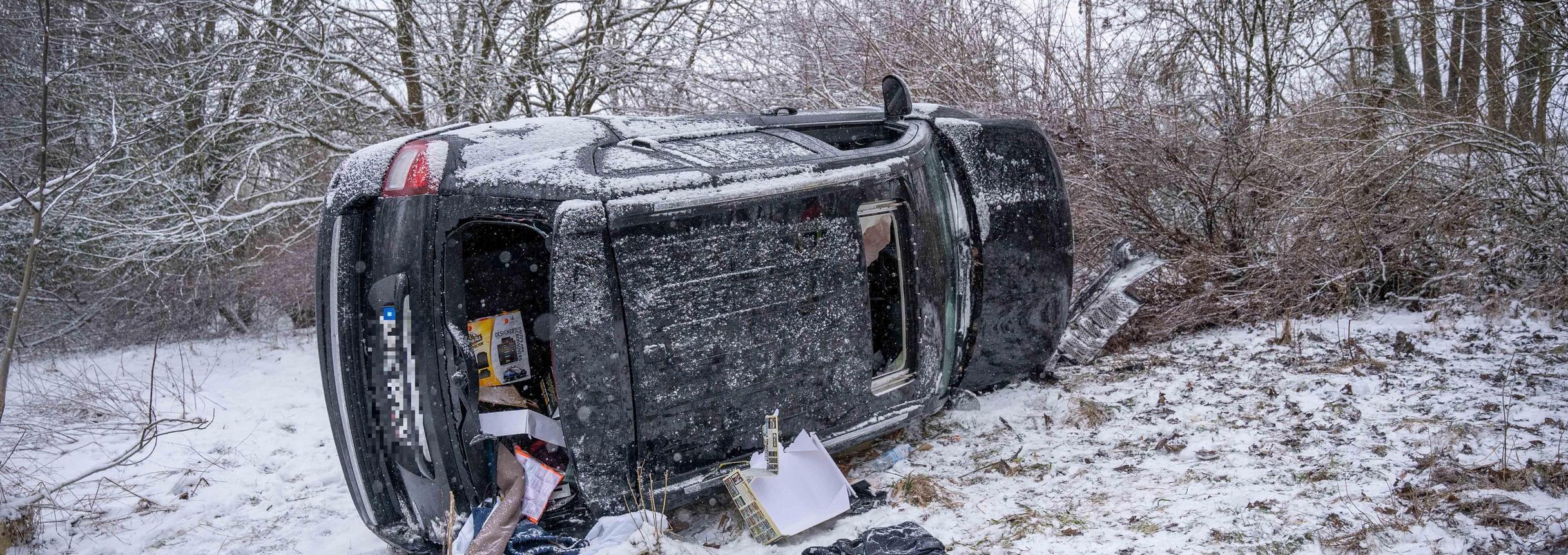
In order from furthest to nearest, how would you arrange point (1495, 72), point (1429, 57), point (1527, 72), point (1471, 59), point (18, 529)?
1. point (1429, 57)
2. point (1471, 59)
3. point (1495, 72)
4. point (1527, 72)
5. point (18, 529)

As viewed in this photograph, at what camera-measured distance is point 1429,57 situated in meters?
7.00

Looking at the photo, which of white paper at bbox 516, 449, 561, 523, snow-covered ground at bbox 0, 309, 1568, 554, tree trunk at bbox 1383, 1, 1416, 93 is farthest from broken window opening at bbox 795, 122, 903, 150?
tree trunk at bbox 1383, 1, 1416, 93

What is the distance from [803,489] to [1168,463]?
153 cm

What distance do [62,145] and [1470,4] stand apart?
12.2 m

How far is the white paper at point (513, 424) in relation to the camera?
2.88m

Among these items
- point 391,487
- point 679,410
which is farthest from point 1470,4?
point 391,487

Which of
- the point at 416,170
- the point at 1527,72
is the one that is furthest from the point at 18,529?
the point at 1527,72

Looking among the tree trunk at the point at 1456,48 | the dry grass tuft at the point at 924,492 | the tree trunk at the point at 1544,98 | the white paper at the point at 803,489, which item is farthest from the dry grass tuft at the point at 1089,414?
the tree trunk at the point at 1456,48

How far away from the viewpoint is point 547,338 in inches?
125

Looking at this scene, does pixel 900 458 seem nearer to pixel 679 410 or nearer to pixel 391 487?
pixel 679 410

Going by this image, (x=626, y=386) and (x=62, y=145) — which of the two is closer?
(x=626, y=386)

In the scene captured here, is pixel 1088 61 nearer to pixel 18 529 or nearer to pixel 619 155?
pixel 619 155

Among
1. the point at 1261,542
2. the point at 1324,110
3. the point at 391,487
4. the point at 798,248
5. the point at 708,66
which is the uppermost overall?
the point at 708,66

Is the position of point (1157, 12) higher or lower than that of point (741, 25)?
lower
